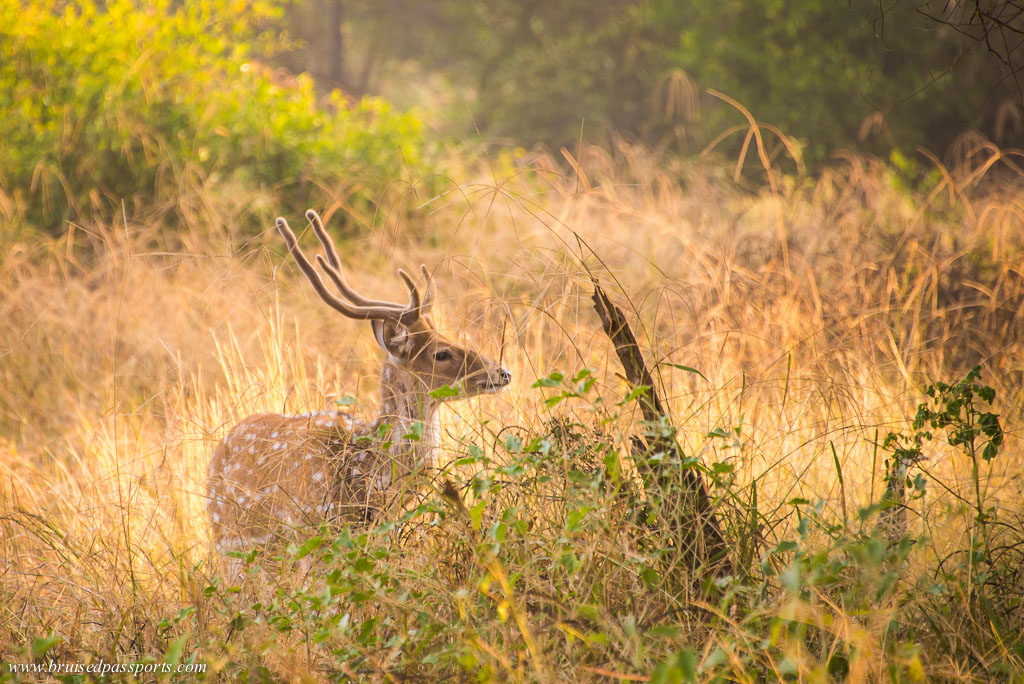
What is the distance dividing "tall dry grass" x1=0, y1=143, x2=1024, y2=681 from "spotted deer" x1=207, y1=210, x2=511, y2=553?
6.0 inches

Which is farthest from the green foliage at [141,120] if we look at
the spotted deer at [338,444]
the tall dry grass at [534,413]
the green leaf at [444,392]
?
the green leaf at [444,392]

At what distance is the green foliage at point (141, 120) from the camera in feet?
27.1

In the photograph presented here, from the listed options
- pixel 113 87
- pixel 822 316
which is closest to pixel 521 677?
pixel 822 316

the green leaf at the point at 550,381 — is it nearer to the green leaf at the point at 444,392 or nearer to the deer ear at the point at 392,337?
the green leaf at the point at 444,392

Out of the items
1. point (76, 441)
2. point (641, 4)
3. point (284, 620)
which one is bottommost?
point (76, 441)

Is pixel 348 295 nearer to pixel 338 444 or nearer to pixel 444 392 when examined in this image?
pixel 338 444

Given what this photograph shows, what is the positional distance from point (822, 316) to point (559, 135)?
12.9m

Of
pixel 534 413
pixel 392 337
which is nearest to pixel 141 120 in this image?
pixel 392 337

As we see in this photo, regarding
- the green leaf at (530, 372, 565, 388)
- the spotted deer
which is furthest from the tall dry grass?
the green leaf at (530, 372, 565, 388)

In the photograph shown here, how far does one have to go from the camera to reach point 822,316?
→ 514 centimetres

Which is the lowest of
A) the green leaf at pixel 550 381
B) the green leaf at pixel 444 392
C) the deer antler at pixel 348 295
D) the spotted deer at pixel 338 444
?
the spotted deer at pixel 338 444

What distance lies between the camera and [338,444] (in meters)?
3.64

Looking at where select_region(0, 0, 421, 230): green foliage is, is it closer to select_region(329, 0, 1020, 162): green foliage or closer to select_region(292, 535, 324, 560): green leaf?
select_region(329, 0, 1020, 162): green foliage

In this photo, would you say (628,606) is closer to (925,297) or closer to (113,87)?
(925,297)
